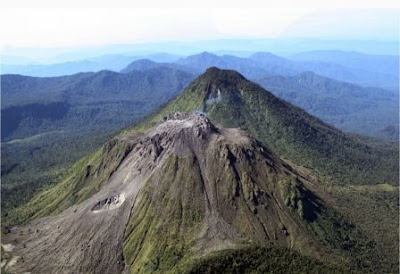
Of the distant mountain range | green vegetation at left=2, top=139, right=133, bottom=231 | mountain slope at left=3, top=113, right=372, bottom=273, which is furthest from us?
green vegetation at left=2, top=139, right=133, bottom=231

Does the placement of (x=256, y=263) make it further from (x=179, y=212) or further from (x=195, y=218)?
(x=179, y=212)

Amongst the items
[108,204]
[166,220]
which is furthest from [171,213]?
[108,204]

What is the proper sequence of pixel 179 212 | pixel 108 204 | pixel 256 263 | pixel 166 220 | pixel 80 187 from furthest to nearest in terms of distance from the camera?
1. pixel 80 187
2. pixel 108 204
3. pixel 179 212
4. pixel 166 220
5. pixel 256 263

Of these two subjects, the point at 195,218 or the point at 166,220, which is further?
the point at 166,220

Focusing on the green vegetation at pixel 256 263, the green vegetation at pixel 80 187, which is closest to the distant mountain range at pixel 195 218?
the green vegetation at pixel 256 263

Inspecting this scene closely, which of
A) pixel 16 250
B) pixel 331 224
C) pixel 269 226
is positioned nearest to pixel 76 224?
pixel 16 250

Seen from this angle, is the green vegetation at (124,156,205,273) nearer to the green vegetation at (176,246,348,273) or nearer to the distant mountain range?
the distant mountain range

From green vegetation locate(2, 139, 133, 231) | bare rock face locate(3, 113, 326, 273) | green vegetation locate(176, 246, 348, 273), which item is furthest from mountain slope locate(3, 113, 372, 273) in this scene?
green vegetation locate(176, 246, 348, 273)
